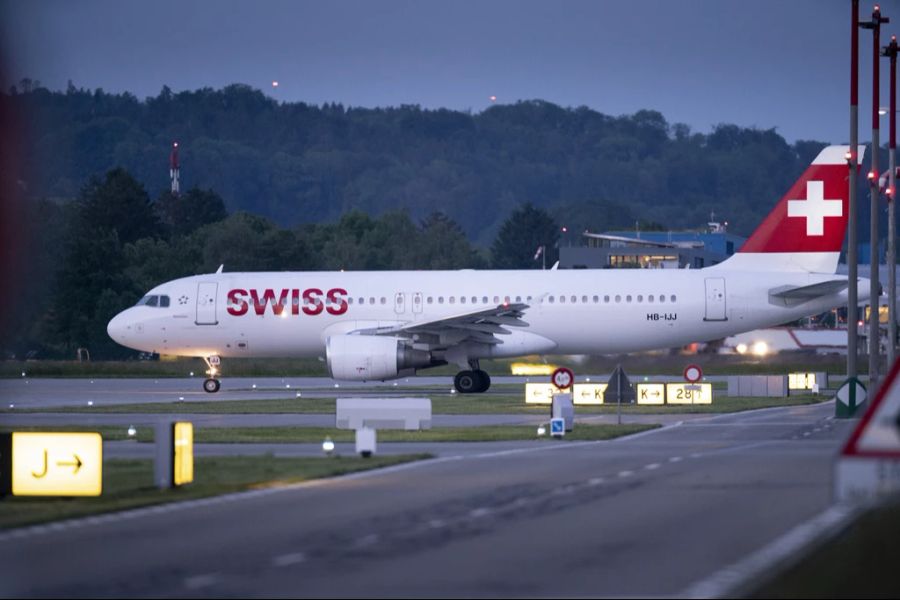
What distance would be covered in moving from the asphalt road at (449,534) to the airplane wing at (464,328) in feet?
71.3

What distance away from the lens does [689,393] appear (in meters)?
43.1

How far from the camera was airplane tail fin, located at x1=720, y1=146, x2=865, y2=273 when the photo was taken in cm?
4972

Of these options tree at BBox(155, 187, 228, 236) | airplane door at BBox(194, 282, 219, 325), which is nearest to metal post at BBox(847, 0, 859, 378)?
airplane door at BBox(194, 282, 219, 325)

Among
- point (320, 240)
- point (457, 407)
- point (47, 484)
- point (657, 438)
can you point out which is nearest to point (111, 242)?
point (320, 240)

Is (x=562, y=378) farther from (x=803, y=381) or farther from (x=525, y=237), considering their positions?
(x=525, y=237)

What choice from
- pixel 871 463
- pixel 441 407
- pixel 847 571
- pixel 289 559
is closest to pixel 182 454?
pixel 289 559

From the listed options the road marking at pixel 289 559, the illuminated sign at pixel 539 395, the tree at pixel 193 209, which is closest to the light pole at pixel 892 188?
the illuminated sign at pixel 539 395

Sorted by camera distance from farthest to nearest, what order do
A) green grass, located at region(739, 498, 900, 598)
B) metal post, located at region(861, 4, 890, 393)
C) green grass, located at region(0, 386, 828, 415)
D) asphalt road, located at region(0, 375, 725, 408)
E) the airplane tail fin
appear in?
the airplane tail fin → asphalt road, located at region(0, 375, 725, 408) → green grass, located at region(0, 386, 828, 415) → metal post, located at region(861, 4, 890, 393) → green grass, located at region(739, 498, 900, 598)

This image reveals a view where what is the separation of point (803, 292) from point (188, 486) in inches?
1207

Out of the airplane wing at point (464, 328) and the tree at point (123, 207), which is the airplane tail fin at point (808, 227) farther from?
the tree at point (123, 207)

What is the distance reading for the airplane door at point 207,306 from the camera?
49.4 meters

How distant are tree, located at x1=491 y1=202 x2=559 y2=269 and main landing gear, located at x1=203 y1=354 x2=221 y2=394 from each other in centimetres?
12261

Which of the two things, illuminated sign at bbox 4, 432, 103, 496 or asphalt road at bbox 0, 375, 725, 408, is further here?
asphalt road at bbox 0, 375, 725, 408

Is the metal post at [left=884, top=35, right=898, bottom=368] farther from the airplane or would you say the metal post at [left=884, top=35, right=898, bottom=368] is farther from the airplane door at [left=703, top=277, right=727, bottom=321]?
the airplane door at [left=703, top=277, right=727, bottom=321]
